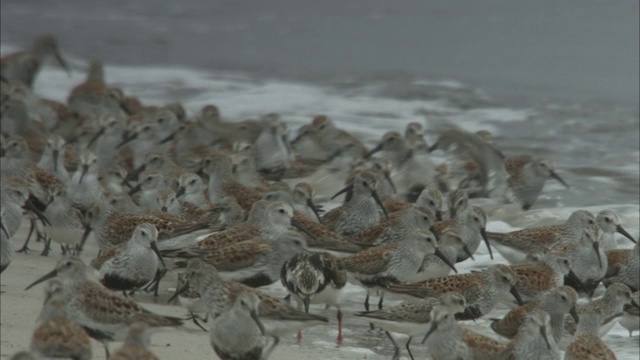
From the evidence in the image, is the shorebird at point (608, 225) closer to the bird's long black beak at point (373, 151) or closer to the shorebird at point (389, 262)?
the shorebird at point (389, 262)

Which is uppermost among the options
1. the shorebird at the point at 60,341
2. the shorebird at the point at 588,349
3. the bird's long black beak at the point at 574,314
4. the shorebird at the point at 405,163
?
the shorebird at the point at 60,341

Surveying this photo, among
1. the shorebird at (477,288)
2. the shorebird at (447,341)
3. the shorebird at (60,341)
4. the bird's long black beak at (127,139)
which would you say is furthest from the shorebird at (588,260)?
the bird's long black beak at (127,139)

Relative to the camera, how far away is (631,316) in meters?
8.51

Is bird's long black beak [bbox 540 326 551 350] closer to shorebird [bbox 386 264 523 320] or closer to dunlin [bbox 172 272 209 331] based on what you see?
shorebird [bbox 386 264 523 320]

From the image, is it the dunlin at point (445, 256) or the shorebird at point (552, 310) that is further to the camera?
the dunlin at point (445, 256)

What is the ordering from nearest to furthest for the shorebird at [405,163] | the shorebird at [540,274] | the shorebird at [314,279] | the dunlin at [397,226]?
the shorebird at [314,279] < the shorebird at [540,274] < the dunlin at [397,226] < the shorebird at [405,163]

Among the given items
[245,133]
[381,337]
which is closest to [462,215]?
[381,337]

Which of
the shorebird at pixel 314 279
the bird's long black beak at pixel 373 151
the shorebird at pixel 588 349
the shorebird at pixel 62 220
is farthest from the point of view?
the bird's long black beak at pixel 373 151

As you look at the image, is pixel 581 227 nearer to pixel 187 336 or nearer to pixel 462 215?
pixel 462 215

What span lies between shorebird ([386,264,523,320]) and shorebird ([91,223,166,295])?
5.90 feet

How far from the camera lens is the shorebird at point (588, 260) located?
369 inches

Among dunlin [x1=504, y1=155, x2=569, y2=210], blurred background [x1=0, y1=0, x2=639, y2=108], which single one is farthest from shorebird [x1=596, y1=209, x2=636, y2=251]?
blurred background [x1=0, y1=0, x2=639, y2=108]

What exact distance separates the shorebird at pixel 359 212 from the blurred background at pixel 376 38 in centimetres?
976

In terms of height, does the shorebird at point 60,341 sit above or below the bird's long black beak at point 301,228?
above
